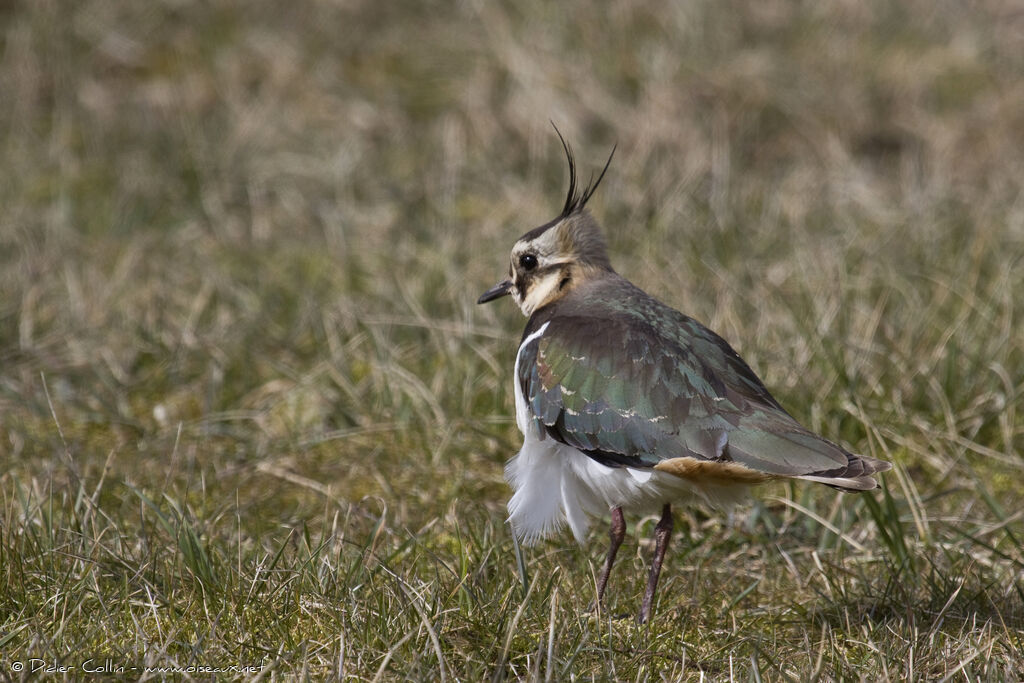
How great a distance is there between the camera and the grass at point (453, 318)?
3.80 m

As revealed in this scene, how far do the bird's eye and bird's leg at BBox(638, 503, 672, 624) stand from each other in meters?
1.11

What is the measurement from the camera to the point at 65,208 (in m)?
7.85

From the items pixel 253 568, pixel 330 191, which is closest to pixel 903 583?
pixel 253 568

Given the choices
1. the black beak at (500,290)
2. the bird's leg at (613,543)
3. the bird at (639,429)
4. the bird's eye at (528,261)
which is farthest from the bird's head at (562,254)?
the bird's leg at (613,543)

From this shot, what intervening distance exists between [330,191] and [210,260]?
3.94ft

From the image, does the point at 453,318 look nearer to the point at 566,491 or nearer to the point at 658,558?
the point at 566,491

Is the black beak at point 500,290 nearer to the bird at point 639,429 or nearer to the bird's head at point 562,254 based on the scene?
the bird's head at point 562,254

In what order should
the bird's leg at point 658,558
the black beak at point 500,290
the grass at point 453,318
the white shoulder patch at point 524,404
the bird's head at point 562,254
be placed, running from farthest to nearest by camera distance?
the black beak at point 500,290 < the bird's head at point 562,254 < the white shoulder patch at point 524,404 < the bird's leg at point 658,558 < the grass at point 453,318

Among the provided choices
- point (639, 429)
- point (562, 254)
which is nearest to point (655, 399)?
point (639, 429)

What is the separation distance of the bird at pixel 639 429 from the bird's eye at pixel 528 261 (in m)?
0.33

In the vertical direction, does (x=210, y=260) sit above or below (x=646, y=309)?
below

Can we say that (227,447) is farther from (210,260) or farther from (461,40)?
(461,40)

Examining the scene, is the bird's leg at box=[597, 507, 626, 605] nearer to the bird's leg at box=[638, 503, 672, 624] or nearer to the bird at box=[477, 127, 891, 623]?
the bird at box=[477, 127, 891, 623]

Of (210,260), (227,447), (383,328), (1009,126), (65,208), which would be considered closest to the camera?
(227,447)
